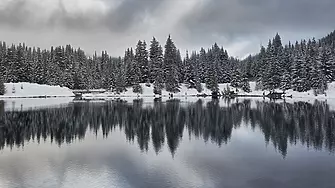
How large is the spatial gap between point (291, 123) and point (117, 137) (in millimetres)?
19453

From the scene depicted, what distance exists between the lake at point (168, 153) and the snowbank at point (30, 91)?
2485 inches

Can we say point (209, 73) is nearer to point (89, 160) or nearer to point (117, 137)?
point (117, 137)

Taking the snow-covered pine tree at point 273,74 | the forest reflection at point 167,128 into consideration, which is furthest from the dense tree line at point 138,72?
the forest reflection at point 167,128

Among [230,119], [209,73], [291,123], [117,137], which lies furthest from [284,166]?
[209,73]

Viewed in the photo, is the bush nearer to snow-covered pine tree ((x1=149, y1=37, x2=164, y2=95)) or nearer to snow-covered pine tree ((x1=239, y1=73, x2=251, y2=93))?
snow-covered pine tree ((x1=149, y1=37, x2=164, y2=95))

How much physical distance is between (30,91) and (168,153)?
8710 cm

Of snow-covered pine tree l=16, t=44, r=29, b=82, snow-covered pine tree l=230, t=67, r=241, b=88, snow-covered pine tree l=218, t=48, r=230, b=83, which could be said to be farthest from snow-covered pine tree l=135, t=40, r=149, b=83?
snow-covered pine tree l=16, t=44, r=29, b=82

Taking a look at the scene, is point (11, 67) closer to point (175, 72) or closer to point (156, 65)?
point (156, 65)

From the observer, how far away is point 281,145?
2492 cm

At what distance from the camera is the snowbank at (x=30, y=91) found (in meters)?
96.4

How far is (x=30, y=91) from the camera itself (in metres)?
99.0

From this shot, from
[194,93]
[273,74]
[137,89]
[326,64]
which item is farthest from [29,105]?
[326,64]

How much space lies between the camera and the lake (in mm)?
15875

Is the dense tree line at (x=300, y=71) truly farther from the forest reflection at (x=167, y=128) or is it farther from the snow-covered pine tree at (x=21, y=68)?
the snow-covered pine tree at (x=21, y=68)
